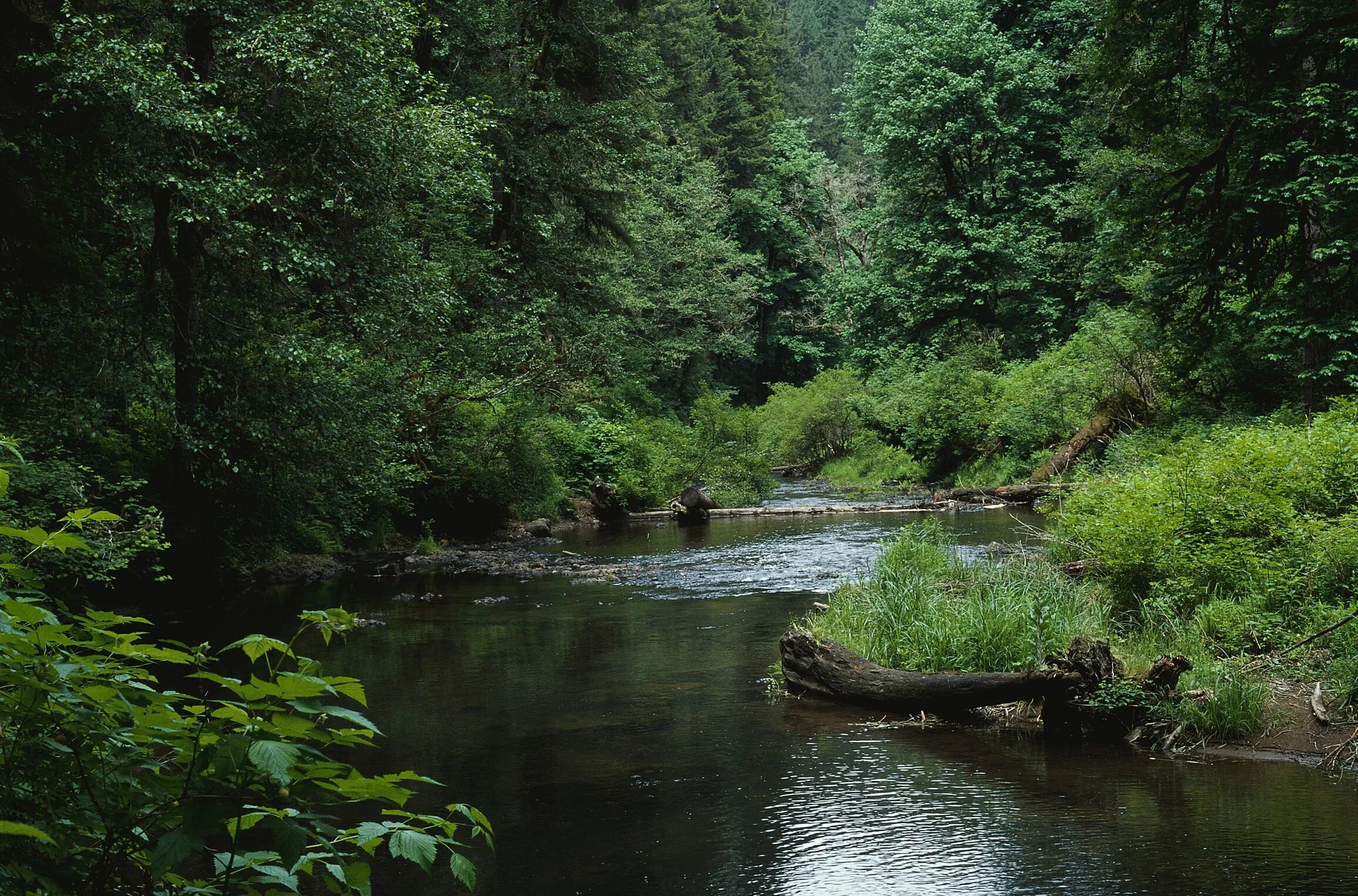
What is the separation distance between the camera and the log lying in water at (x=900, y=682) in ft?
26.0

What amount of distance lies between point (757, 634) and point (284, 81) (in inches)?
378

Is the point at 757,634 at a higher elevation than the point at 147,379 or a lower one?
lower

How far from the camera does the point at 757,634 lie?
11789 millimetres

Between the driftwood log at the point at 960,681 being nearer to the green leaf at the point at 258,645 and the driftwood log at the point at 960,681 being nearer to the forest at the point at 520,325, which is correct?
the forest at the point at 520,325

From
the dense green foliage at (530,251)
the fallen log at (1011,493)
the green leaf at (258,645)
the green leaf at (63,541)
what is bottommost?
the fallen log at (1011,493)

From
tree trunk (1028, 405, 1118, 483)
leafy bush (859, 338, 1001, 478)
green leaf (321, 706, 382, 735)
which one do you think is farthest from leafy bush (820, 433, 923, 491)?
green leaf (321, 706, 382, 735)

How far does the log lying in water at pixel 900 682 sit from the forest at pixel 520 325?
0.49 m

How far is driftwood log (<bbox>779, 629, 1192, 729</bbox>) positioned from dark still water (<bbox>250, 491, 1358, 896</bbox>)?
220 mm

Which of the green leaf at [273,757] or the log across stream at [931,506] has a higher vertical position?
the green leaf at [273,757]

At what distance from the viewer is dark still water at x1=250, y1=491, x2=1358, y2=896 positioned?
5719 mm

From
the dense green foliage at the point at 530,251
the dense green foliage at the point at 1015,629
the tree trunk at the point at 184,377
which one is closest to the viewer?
the dense green foliage at the point at 1015,629

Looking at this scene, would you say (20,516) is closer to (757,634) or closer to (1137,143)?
(757,634)

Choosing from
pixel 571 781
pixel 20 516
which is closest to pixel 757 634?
pixel 571 781

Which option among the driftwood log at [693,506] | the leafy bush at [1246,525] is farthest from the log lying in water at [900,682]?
the driftwood log at [693,506]
